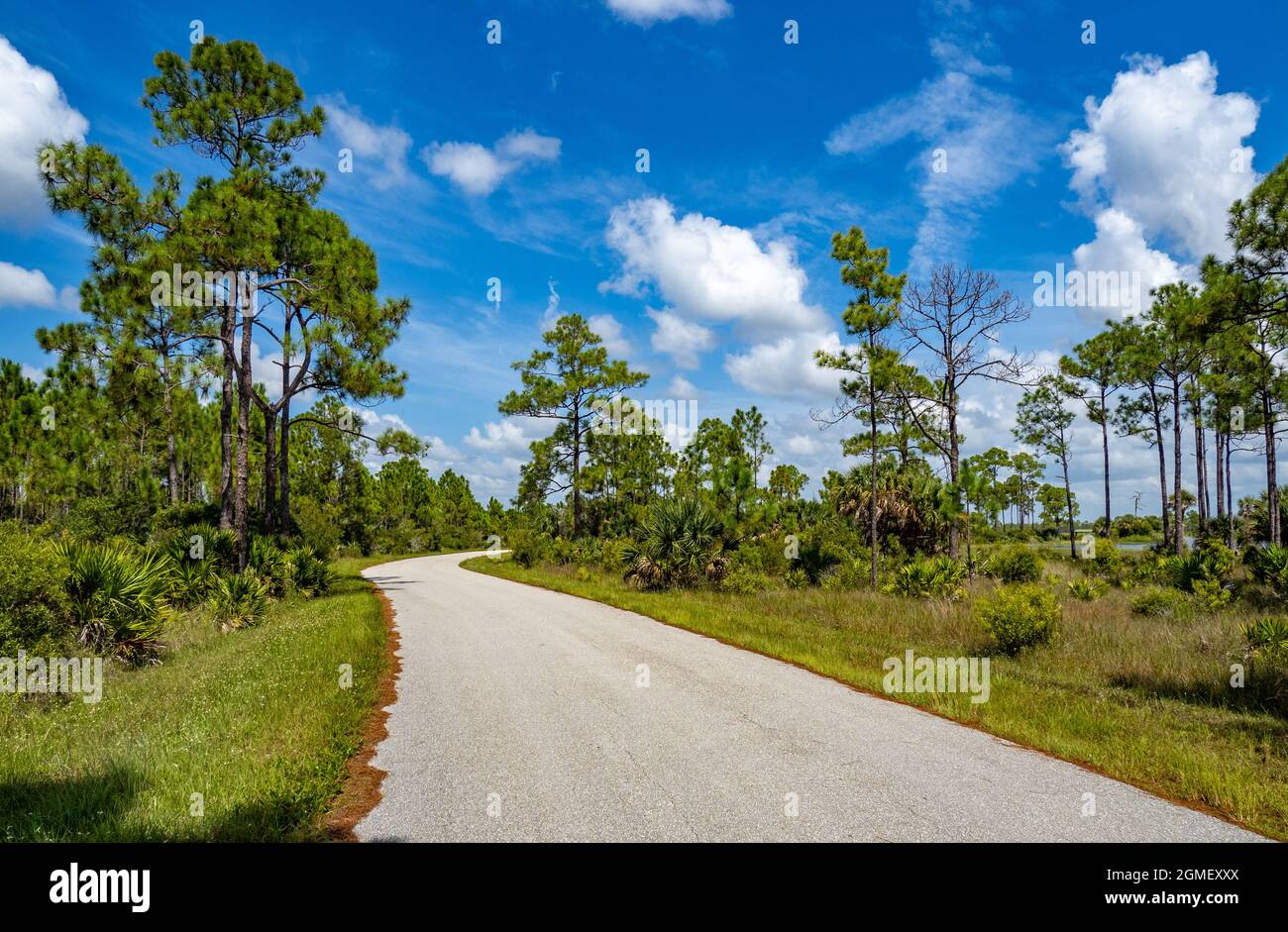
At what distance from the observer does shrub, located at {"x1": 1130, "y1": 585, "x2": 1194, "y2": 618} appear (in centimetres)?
1374

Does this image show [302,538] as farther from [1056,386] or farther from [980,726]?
[1056,386]

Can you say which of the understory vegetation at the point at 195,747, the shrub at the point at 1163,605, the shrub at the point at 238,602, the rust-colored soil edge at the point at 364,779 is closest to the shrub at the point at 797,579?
the shrub at the point at 1163,605

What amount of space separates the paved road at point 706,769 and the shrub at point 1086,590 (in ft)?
42.7

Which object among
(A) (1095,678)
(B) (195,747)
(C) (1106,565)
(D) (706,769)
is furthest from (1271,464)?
(B) (195,747)

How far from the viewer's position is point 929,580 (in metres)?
17.6

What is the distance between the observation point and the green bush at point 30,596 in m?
8.68

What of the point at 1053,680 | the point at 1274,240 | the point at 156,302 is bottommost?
the point at 1053,680

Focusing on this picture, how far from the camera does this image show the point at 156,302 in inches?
682

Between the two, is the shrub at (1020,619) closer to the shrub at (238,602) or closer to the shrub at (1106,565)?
the shrub at (1106,565)

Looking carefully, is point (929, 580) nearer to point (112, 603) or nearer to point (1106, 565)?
point (1106, 565)

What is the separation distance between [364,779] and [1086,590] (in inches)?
769

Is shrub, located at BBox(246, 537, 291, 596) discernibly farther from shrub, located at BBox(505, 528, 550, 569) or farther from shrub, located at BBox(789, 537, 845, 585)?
shrub, located at BBox(789, 537, 845, 585)

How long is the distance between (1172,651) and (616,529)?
26.9 m
